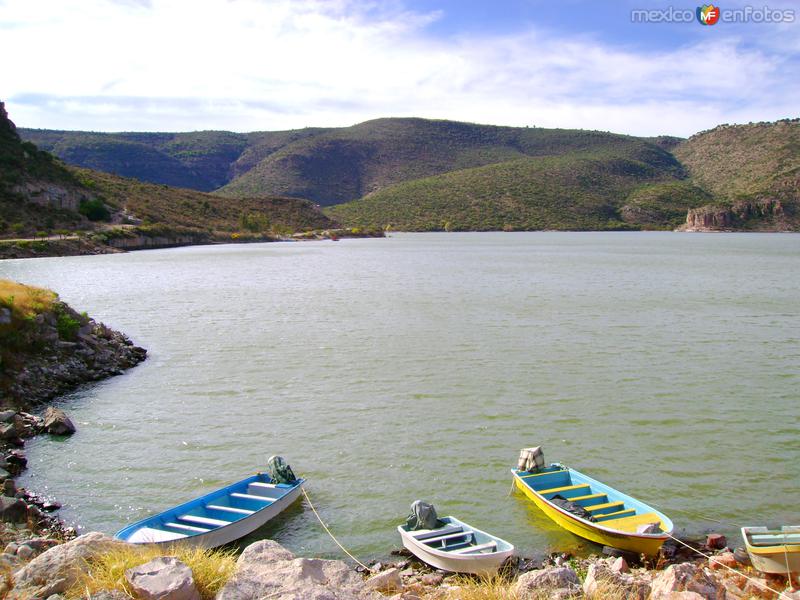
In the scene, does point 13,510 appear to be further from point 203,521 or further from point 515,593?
point 515,593

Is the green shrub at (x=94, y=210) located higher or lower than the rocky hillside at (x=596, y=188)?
lower

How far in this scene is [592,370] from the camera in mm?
20016

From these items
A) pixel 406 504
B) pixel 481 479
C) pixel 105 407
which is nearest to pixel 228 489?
pixel 406 504

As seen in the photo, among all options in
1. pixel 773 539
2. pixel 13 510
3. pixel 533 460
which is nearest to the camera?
pixel 773 539

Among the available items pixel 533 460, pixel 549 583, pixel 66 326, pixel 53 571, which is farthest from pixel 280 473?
pixel 66 326

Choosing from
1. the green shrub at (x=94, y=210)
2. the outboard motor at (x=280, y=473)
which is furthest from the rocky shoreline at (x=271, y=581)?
the green shrub at (x=94, y=210)

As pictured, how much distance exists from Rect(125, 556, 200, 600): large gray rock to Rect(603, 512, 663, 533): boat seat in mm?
6115

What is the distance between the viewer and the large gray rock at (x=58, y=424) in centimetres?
1451

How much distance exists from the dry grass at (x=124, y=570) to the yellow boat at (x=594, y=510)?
529 cm

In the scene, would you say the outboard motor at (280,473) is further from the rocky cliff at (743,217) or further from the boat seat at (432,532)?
the rocky cliff at (743,217)

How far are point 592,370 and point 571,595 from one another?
45.3 ft

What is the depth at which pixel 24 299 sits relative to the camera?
749 inches

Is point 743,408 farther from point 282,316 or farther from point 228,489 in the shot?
→ point 282,316

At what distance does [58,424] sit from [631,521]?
1187 cm
